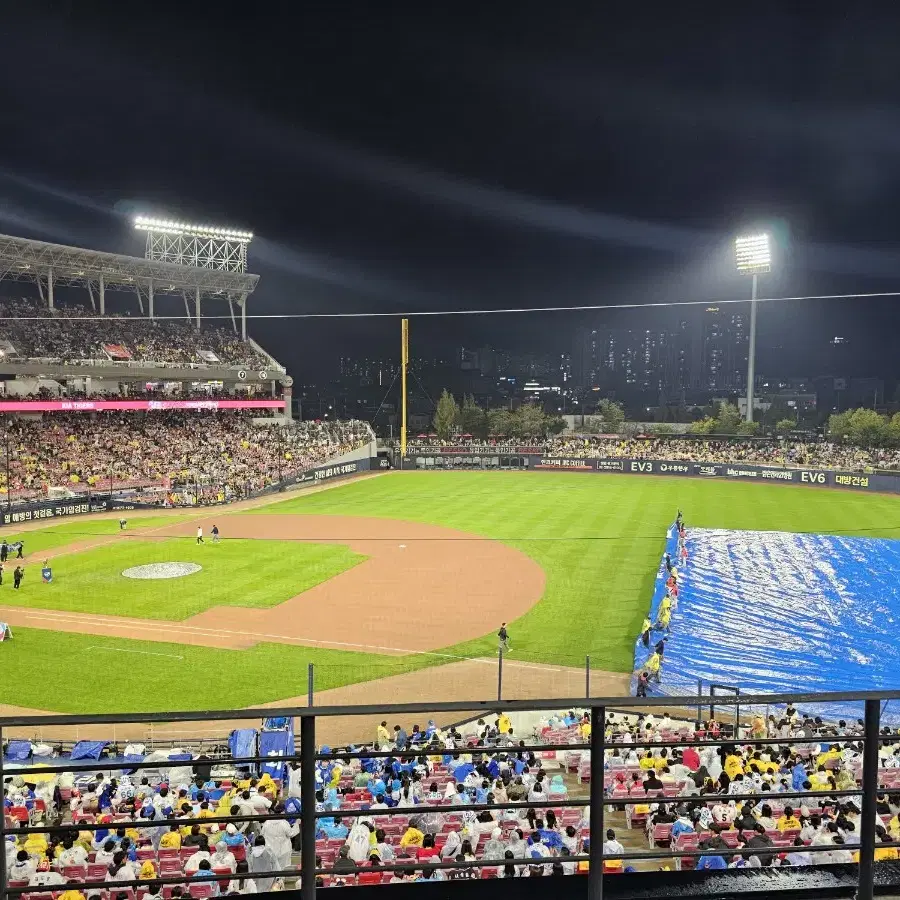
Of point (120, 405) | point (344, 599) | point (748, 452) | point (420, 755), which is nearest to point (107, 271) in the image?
point (120, 405)

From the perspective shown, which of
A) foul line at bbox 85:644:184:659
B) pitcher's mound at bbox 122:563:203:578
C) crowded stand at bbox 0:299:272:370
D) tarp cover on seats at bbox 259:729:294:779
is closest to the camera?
tarp cover on seats at bbox 259:729:294:779

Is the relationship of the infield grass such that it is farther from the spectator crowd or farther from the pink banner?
the spectator crowd

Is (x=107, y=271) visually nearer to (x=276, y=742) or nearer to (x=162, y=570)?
(x=162, y=570)

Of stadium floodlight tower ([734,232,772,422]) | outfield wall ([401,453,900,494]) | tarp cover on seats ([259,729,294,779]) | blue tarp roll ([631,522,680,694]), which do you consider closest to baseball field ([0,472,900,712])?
blue tarp roll ([631,522,680,694])

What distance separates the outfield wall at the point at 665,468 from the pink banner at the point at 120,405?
1408 centimetres

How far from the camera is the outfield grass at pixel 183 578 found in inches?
883

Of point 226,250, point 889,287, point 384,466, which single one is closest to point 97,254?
point 226,250

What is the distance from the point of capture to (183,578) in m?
25.4

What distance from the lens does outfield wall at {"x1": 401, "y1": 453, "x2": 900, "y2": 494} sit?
48969mm

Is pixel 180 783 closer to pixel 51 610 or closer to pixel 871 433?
pixel 51 610

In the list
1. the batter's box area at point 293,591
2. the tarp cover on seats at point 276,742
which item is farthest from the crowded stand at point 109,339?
the tarp cover on seats at point 276,742

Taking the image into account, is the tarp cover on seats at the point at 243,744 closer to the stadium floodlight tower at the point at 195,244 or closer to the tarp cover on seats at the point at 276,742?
the tarp cover on seats at the point at 276,742

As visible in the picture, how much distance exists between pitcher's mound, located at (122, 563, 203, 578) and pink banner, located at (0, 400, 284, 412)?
26787 mm

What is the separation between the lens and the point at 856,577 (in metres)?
25.2
